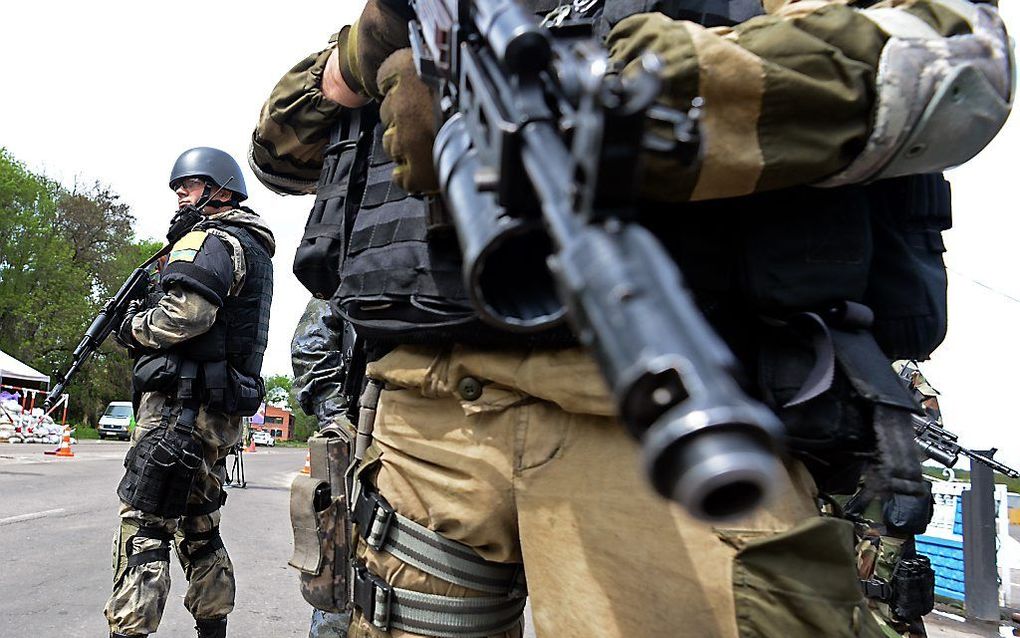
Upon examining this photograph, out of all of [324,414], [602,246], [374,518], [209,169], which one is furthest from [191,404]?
[602,246]

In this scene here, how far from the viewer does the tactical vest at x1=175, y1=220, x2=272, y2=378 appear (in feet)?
12.2

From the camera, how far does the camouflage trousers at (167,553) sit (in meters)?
3.00

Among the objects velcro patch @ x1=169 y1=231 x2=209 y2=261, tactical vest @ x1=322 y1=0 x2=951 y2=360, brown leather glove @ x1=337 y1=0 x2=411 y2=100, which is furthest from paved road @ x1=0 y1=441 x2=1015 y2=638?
brown leather glove @ x1=337 y1=0 x2=411 y2=100

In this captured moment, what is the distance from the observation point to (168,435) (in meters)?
3.44

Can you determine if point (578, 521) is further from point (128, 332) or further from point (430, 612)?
point (128, 332)

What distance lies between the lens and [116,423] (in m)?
25.4

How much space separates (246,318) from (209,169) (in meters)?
0.96

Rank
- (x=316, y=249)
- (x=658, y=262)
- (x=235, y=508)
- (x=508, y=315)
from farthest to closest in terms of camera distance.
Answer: (x=235, y=508) → (x=316, y=249) → (x=508, y=315) → (x=658, y=262)

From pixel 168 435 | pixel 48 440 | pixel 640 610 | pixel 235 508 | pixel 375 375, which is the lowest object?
pixel 48 440

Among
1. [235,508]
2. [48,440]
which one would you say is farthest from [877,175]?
Answer: [48,440]

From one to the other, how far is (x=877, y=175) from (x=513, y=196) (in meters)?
0.61

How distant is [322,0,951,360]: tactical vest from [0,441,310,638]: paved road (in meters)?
2.73

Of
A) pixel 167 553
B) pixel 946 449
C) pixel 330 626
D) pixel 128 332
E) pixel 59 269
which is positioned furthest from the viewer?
pixel 59 269

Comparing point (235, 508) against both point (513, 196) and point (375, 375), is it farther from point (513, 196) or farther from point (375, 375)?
point (513, 196)
